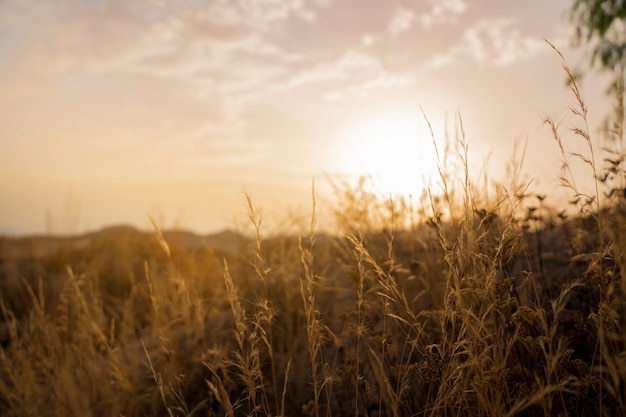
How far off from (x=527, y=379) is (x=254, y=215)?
128 centimetres

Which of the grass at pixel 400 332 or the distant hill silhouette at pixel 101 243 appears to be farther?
the distant hill silhouette at pixel 101 243

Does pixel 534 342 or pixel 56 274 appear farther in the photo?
pixel 56 274

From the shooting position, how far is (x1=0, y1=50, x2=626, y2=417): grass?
189cm

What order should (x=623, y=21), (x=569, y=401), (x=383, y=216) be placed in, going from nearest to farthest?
(x=569, y=401) → (x=383, y=216) → (x=623, y=21)

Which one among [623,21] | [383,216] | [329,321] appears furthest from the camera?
[623,21]

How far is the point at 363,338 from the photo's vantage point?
10.0 feet

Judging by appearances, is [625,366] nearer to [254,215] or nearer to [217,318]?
[254,215]

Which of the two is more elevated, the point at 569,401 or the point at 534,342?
the point at 534,342

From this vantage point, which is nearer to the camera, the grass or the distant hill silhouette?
the grass

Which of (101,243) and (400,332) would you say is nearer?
(400,332)

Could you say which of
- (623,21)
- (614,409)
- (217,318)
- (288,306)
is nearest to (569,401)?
(614,409)

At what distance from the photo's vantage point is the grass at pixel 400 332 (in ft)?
6.20

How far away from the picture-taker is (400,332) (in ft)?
10.1

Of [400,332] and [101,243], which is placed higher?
[101,243]
